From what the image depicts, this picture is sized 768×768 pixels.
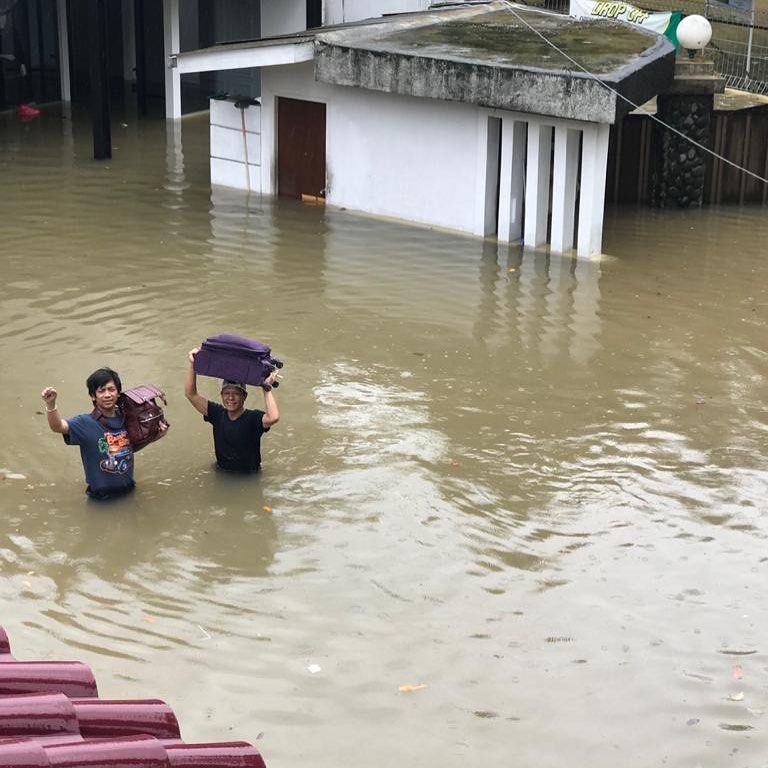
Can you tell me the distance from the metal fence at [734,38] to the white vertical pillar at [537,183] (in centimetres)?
848

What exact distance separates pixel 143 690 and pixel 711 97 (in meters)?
15.2

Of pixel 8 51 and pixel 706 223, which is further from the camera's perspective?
pixel 8 51

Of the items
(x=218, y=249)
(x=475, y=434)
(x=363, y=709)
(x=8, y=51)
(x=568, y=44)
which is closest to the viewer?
(x=363, y=709)

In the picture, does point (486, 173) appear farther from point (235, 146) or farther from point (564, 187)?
point (235, 146)

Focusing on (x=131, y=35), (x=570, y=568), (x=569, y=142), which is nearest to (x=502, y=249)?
(x=569, y=142)

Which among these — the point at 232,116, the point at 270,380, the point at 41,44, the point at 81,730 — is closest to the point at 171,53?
the point at 41,44

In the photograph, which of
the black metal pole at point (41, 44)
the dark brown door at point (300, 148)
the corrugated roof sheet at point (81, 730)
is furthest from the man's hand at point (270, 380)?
the black metal pole at point (41, 44)

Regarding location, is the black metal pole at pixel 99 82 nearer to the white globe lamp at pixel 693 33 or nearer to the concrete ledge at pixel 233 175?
the concrete ledge at pixel 233 175

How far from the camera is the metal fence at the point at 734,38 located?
25.8 metres

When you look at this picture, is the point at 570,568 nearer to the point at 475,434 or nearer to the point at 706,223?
the point at 475,434

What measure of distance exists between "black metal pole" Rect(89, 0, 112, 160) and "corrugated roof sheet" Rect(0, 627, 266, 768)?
57.4 feet

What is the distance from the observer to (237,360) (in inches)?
387

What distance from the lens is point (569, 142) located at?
1766 cm

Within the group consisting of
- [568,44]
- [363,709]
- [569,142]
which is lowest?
[363,709]
